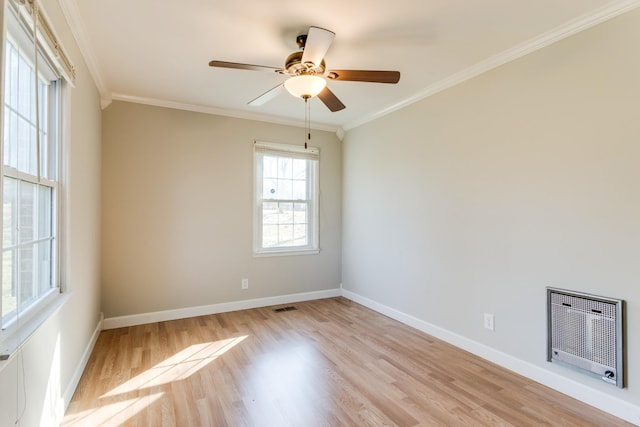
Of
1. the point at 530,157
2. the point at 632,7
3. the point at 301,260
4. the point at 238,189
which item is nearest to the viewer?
the point at 632,7

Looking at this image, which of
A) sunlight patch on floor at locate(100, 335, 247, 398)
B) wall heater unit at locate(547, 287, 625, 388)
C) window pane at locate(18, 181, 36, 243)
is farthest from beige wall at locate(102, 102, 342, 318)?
wall heater unit at locate(547, 287, 625, 388)

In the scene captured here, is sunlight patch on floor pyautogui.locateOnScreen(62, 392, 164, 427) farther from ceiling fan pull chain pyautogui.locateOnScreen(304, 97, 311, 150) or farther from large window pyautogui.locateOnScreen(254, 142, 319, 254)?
ceiling fan pull chain pyautogui.locateOnScreen(304, 97, 311, 150)

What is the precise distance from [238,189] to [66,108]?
2123 mm

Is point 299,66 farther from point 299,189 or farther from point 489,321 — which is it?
point 489,321

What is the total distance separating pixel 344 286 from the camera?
4.66 metres

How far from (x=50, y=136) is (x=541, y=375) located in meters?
3.61

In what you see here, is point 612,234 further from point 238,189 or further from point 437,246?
point 238,189

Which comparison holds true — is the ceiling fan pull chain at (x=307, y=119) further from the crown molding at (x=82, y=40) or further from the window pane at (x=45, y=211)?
the window pane at (x=45, y=211)

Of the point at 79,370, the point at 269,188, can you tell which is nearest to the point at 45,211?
the point at 79,370

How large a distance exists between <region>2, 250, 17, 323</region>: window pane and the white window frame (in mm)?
35

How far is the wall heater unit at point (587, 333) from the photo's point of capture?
194 cm

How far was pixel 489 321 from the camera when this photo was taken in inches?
106

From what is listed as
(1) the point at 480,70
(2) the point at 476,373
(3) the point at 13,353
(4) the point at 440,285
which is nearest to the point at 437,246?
(4) the point at 440,285

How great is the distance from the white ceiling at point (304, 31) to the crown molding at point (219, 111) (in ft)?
0.57
